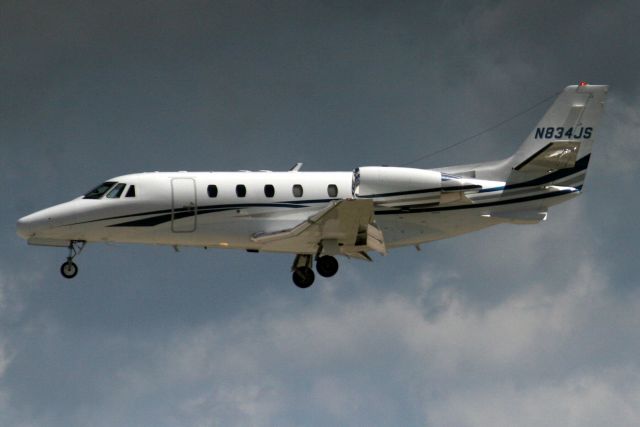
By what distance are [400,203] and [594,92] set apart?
8.38 meters

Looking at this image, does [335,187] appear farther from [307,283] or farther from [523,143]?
[523,143]

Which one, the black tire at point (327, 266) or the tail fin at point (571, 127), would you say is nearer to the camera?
the black tire at point (327, 266)

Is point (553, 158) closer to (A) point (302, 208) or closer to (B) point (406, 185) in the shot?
(B) point (406, 185)

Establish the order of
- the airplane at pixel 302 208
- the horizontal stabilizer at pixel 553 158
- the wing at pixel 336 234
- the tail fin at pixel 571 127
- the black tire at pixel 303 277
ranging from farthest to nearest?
the tail fin at pixel 571 127, the black tire at pixel 303 277, the horizontal stabilizer at pixel 553 158, the airplane at pixel 302 208, the wing at pixel 336 234

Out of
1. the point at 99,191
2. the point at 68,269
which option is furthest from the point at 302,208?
the point at 68,269

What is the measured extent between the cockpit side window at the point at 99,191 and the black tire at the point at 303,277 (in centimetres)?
645

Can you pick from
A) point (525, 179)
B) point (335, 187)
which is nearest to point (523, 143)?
point (525, 179)

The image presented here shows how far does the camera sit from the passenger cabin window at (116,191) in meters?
35.7

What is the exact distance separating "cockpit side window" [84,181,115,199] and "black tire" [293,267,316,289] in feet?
21.2

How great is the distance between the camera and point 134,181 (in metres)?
35.8

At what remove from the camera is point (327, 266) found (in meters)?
36.0

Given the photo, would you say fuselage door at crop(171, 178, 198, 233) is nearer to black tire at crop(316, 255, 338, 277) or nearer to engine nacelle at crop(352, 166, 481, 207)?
black tire at crop(316, 255, 338, 277)

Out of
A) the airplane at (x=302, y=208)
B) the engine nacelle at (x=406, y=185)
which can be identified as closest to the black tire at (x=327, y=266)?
the airplane at (x=302, y=208)

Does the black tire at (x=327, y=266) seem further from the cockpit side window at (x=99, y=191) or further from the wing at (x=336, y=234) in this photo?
the cockpit side window at (x=99, y=191)
